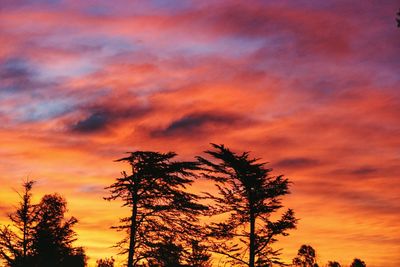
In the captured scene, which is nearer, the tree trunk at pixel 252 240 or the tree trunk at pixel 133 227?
the tree trunk at pixel 133 227

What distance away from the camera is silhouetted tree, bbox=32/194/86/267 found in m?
45.1

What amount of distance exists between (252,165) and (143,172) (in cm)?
724

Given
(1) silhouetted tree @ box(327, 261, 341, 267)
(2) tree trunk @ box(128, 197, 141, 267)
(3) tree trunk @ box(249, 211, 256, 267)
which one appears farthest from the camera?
(1) silhouetted tree @ box(327, 261, 341, 267)

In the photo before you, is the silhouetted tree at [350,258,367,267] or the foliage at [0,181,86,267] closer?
the foliage at [0,181,86,267]

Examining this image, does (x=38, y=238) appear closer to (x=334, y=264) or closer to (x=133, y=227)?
(x=133, y=227)

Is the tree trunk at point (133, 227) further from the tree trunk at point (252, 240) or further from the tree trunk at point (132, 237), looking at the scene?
the tree trunk at point (252, 240)

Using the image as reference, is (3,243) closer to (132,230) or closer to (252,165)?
(132,230)

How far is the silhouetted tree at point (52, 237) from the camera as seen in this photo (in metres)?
45.1

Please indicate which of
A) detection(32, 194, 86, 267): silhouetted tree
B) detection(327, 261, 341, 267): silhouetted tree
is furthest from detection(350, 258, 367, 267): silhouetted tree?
detection(32, 194, 86, 267): silhouetted tree

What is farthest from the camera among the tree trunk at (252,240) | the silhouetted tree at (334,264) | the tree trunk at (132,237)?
the silhouetted tree at (334,264)

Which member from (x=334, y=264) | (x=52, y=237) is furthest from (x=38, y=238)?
(x=334, y=264)

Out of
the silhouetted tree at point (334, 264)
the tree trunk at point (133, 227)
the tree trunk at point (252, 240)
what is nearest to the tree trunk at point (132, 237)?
the tree trunk at point (133, 227)

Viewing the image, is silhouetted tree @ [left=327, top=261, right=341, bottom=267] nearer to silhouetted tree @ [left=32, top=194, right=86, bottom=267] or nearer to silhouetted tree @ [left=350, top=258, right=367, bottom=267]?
silhouetted tree @ [left=350, top=258, right=367, bottom=267]

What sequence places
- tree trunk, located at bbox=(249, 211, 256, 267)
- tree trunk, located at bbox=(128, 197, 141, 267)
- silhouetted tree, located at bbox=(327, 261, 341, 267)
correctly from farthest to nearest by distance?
silhouetted tree, located at bbox=(327, 261, 341, 267), tree trunk, located at bbox=(249, 211, 256, 267), tree trunk, located at bbox=(128, 197, 141, 267)
